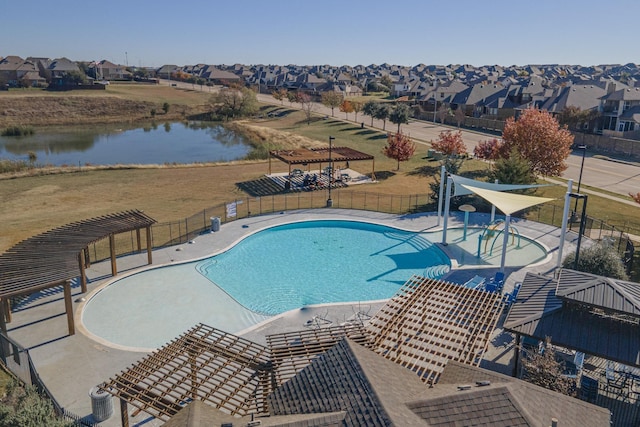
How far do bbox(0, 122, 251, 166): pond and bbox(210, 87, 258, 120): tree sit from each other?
261 inches

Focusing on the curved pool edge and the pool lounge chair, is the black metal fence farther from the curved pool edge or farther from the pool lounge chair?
the pool lounge chair

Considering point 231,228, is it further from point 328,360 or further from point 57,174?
point 57,174

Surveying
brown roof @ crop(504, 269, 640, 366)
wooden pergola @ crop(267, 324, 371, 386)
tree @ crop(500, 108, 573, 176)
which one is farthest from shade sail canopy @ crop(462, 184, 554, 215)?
tree @ crop(500, 108, 573, 176)

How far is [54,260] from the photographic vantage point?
64.9 ft

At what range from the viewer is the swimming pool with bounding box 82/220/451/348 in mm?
20656

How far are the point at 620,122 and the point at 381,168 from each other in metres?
37.9

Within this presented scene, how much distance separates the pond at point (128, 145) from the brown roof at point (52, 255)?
33457 mm

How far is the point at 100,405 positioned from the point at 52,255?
8.81m

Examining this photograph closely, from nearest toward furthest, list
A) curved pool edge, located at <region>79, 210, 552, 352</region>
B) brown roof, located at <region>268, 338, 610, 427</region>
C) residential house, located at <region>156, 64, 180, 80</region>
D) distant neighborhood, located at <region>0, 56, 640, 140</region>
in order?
brown roof, located at <region>268, 338, 610, 427</region>, curved pool edge, located at <region>79, 210, 552, 352</region>, distant neighborhood, located at <region>0, 56, 640, 140</region>, residential house, located at <region>156, 64, 180, 80</region>

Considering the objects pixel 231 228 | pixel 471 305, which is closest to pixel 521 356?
pixel 471 305

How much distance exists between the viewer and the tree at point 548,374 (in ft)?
45.3

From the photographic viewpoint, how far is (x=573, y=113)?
219 ft

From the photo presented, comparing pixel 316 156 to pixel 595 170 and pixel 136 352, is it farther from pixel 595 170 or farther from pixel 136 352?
pixel 595 170

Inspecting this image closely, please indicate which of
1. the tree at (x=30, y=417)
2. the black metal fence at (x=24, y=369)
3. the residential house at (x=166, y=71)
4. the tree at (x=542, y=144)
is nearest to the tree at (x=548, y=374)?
the tree at (x=30, y=417)
